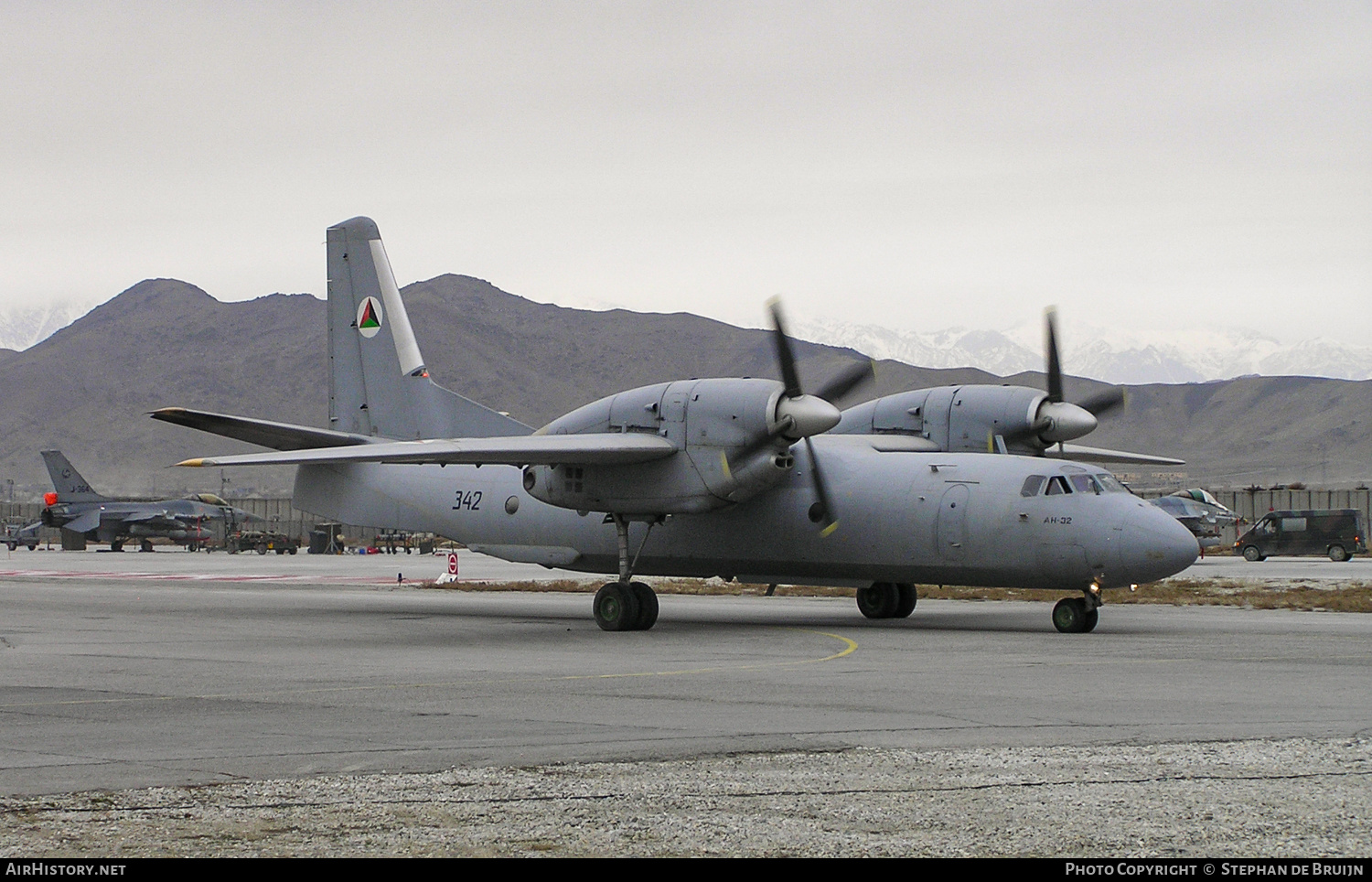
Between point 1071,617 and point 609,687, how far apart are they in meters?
10.4

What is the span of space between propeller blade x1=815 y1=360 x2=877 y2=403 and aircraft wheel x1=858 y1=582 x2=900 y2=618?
12.3ft

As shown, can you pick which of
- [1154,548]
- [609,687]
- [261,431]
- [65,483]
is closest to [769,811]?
[609,687]

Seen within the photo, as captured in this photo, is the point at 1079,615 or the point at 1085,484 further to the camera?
the point at 1085,484

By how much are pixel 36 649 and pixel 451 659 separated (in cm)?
599

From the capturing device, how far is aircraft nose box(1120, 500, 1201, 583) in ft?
69.4

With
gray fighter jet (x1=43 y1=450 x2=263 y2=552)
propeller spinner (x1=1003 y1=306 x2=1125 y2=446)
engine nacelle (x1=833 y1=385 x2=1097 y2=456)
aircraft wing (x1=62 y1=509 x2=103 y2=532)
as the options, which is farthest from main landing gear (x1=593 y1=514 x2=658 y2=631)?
aircraft wing (x1=62 y1=509 x2=103 y2=532)

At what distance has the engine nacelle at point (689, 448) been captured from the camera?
22.4 m

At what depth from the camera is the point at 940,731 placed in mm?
10914

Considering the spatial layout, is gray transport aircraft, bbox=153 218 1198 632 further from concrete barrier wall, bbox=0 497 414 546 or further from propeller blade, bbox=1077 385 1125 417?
concrete barrier wall, bbox=0 497 414 546

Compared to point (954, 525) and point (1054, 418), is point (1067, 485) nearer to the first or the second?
Answer: point (954, 525)

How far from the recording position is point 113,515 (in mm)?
79500

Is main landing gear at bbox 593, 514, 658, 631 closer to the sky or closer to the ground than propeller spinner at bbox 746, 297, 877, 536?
closer to the ground

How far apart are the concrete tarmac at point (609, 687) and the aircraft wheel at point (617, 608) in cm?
41
